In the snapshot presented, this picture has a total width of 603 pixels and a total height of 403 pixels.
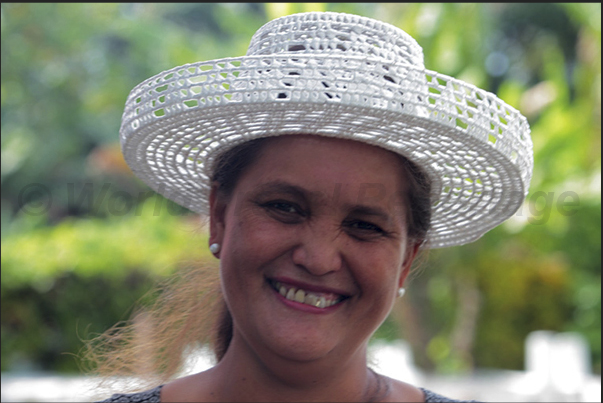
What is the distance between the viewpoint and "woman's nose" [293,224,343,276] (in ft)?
5.01

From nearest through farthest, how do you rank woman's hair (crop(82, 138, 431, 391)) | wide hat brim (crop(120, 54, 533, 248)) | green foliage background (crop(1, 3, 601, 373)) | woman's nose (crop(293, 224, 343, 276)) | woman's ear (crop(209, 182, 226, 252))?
wide hat brim (crop(120, 54, 533, 248))
woman's nose (crop(293, 224, 343, 276))
woman's ear (crop(209, 182, 226, 252))
woman's hair (crop(82, 138, 431, 391))
green foliage background (crop(1, 3, 601, 373))

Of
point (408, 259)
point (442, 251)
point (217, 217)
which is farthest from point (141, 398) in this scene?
point (442, 251)

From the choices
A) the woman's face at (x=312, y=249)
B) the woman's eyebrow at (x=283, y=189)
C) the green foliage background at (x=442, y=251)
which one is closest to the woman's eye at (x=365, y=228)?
the woman's face at (x=312, y=249)

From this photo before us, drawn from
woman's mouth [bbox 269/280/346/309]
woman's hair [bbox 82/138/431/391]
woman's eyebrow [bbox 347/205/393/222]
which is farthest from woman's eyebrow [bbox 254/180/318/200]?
woman's hair [bbox 82/138/431/391]

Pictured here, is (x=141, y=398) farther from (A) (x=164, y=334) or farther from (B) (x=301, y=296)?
(B) (x=301, y=296)

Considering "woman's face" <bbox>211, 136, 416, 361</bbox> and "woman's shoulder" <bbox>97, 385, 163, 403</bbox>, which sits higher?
"woman's face" <bbox>211, 136, 416, 361</bbox>

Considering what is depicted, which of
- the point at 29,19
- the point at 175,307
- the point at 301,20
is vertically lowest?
the point at 29,19

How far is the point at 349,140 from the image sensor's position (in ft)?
5.25

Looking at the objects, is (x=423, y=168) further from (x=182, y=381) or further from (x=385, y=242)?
(x=182, y=381)

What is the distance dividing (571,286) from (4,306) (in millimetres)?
7075

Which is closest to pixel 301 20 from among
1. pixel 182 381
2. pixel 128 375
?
pixel 182 381

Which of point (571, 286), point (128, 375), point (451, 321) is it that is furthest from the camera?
point (451, 321)

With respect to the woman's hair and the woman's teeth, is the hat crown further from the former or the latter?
the woman's hair

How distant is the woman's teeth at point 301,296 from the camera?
156cm
